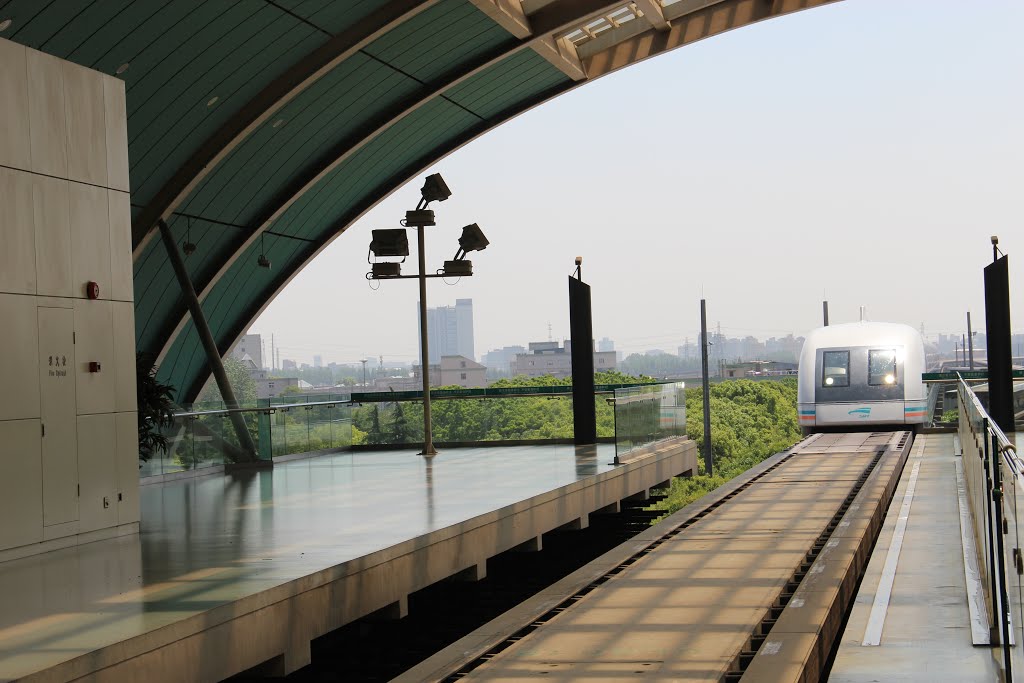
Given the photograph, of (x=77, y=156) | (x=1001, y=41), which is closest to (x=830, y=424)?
(x=77, y=156)

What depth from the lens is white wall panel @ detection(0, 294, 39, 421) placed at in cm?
948

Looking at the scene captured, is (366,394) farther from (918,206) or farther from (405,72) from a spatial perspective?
(918,206)

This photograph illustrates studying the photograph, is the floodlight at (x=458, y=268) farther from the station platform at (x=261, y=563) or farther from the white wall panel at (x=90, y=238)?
the white wall panel at (x=90, y=238)

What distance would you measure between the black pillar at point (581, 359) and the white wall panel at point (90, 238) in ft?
32.4

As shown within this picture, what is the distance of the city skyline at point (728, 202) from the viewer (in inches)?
3979

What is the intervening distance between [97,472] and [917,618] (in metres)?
7.14

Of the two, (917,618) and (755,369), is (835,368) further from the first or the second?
(755,369)

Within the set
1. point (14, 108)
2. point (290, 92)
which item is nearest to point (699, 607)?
point (14, 108)

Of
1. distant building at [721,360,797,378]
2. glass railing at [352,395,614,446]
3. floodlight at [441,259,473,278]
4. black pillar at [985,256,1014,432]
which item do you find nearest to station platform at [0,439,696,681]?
floodlight at [441,259,473,278]

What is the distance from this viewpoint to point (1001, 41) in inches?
2717

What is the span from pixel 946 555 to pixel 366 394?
46.6 ft

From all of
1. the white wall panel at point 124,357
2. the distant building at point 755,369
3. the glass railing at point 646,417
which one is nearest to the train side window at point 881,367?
the glass railing at point 646,417

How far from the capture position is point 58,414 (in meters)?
10.1

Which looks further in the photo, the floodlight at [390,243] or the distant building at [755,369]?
the distant building at [755,369]
